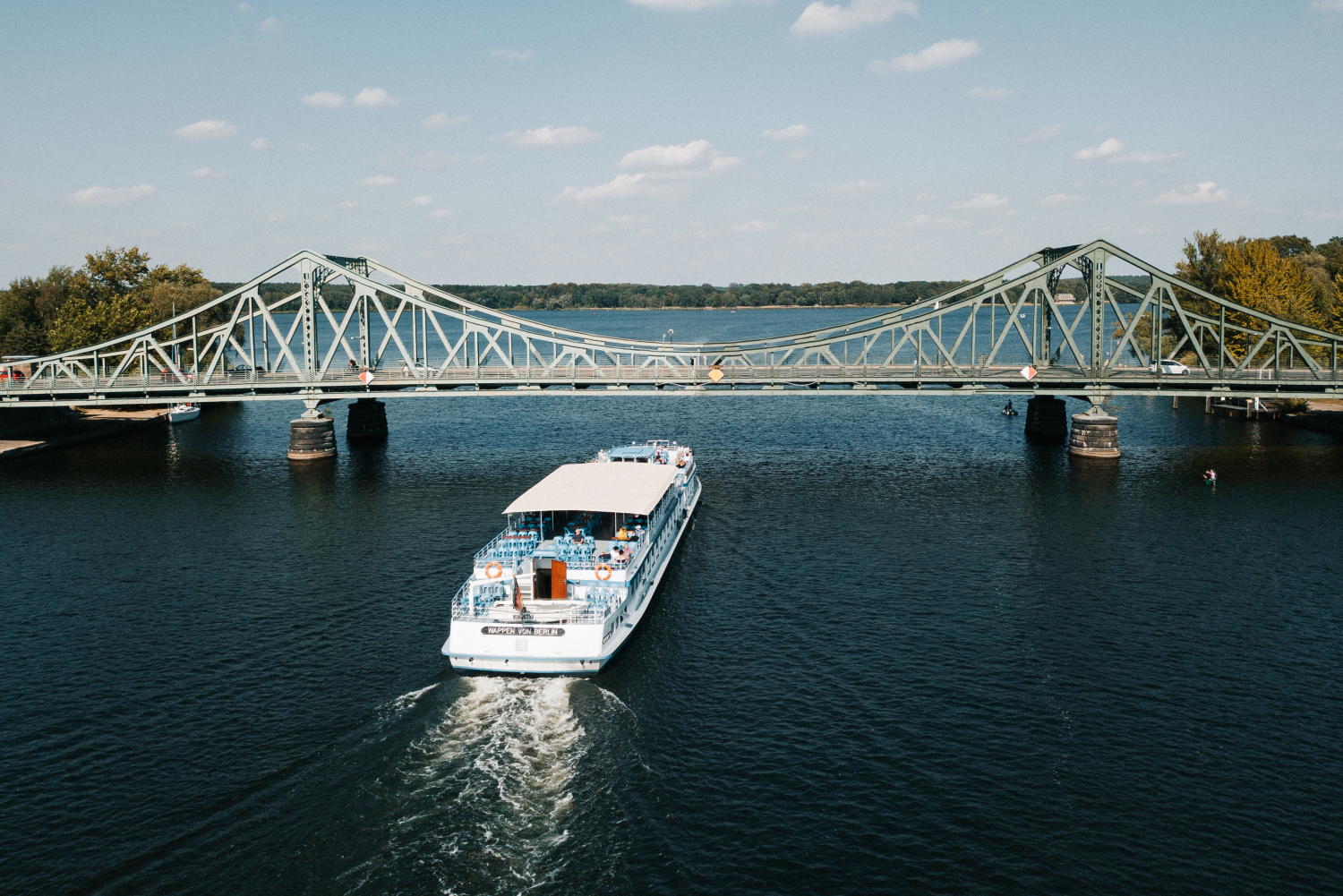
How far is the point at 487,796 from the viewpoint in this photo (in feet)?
95.9

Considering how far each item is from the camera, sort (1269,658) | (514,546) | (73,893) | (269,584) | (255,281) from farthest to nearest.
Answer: (255,281) < (269,584) < (514,546) < (1269,658) < (73,893)

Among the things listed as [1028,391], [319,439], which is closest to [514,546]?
[319,439]

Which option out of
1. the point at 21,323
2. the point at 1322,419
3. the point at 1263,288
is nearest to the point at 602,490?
the point at 1322,419

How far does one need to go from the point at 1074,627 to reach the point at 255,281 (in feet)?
289

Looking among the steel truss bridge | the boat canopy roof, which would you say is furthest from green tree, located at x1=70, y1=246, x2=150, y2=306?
the boat canopy roof

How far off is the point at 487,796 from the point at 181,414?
10632cm

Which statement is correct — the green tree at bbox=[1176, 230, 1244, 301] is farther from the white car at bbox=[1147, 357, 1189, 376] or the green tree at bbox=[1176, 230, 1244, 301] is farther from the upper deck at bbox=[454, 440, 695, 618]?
the upper deck at bbox=[454, 440, 695, 618]

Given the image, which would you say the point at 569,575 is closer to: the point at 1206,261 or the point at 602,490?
the point at 602,490

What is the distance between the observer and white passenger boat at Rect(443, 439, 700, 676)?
38.2 metres

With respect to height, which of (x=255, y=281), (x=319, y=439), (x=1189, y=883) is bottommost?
(x=1189, y=883)

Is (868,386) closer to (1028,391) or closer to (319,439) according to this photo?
(1028,391)

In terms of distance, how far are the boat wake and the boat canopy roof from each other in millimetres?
12397

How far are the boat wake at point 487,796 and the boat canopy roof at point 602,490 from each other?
12.4 metres

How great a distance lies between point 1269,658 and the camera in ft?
131
